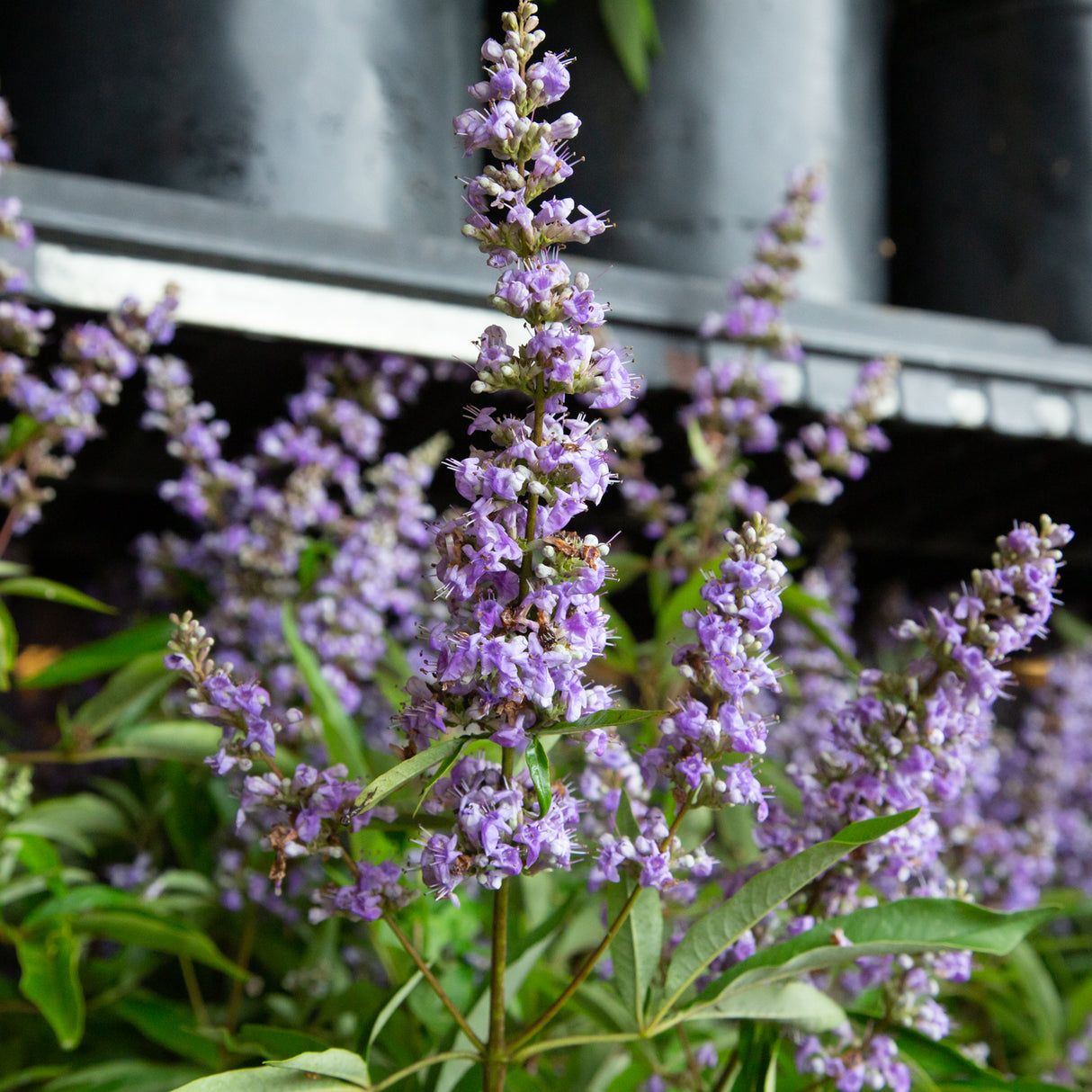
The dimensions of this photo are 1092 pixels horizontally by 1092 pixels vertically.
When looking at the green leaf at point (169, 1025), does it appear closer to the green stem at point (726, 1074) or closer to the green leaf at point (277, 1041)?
the green leaf at point (277, 1041)

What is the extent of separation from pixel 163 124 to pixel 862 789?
87 cm

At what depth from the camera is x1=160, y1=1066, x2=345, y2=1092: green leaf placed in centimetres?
43

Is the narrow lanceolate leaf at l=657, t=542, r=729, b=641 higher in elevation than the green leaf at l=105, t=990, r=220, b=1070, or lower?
higher

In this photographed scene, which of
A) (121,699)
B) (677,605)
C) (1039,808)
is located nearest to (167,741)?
(121,699)

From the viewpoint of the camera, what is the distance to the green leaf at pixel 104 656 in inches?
34.6

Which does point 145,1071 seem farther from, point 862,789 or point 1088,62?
point 1088,62

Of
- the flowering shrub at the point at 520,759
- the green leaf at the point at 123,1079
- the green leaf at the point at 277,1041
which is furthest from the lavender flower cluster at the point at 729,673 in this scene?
the green leaf at the point at 123,1079

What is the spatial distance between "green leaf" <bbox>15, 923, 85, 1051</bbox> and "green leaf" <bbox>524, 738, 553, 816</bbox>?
0.38m

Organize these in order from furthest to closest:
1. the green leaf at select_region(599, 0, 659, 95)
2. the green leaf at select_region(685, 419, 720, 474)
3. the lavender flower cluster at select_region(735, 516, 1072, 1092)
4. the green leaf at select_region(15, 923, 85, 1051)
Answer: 1. the green leaf at select_region(599, 0, 659, 95)
2. the green leaf at select_region(685, 419, 720, 474)
3. the green leaf at select_region(15, 923, 85, 1051)
4. the lavender flower cluster at select_region(735, 516, 1072, 1092)

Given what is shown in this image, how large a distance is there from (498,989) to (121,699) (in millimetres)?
545

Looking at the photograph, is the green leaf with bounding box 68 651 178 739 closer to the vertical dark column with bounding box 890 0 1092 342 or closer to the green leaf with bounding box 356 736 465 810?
the green leaf with bounding box 356 736 465 810

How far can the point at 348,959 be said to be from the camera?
3.11 feet

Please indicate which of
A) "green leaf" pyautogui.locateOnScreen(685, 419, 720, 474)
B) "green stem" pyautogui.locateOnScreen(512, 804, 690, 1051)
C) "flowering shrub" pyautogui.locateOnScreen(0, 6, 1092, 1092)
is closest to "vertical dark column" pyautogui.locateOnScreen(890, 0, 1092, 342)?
"flowering shrub" pyautogui.locateOnScreen(0, 6, 1092, 1092)

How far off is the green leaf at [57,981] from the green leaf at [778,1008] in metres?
0.38
